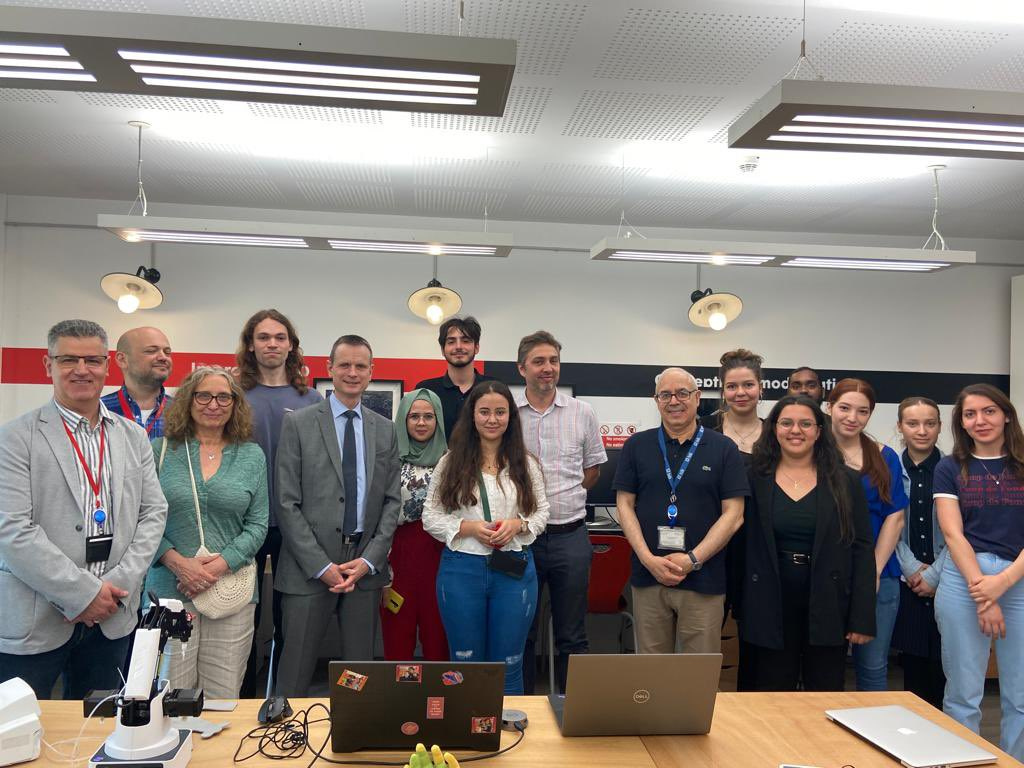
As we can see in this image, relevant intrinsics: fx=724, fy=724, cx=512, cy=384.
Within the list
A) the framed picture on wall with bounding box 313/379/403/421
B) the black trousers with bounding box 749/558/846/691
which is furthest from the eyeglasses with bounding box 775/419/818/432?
the framed picture on wall with bounding box 313/379/403/421

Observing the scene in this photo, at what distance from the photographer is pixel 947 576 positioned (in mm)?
3062

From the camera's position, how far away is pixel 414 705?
1.58m

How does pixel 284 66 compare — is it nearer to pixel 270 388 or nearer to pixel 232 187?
pixel 270 388

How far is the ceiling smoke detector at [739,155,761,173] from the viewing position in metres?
4.82

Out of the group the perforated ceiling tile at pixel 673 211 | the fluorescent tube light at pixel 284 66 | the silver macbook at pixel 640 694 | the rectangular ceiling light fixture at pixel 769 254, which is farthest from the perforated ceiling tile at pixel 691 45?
the silver macbook at pixel 640 694

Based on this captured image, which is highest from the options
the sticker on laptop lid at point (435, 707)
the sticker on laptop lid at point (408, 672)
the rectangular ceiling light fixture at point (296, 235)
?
the rectangular ceiling light fixture at point (296, 235)

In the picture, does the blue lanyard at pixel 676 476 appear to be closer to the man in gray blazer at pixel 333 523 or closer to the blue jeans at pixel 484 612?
the blue jeans at pixel 484 612

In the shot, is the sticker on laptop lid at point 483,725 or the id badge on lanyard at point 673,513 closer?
the sticker on laptop lid at point 483,725

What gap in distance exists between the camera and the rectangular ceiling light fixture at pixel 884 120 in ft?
6.84

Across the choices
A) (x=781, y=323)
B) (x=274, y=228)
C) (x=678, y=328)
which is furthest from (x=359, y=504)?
(x=781, y=323)

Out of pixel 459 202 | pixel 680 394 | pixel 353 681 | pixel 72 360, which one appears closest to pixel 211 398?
pixel 72 360

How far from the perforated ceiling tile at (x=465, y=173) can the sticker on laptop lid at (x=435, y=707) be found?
4022 mm

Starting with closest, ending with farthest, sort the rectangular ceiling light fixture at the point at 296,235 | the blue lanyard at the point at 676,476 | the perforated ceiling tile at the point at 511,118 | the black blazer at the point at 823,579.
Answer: the black blazer at the point at 823,579
the blue lanyard at the point at 676,476
the perforated ceiling tile at the point at 511,118
the rectangular ceiling light fixture at the point at 296,235

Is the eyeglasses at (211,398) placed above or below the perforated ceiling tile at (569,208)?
below
